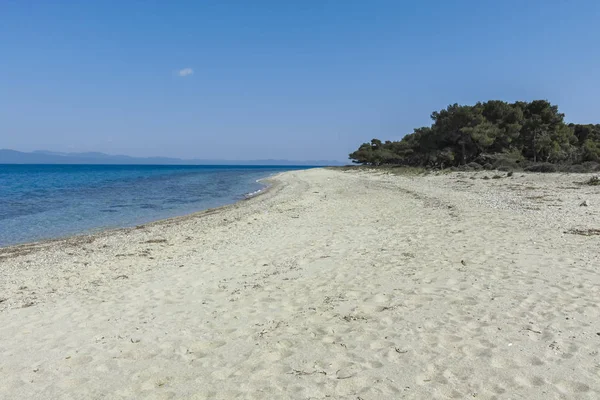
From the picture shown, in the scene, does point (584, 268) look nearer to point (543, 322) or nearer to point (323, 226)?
point (543, 322)

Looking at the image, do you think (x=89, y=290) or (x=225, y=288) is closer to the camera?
(x=225, y=288)

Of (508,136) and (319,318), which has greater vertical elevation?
(508,136)

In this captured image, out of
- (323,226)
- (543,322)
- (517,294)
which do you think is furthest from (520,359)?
(323,226)

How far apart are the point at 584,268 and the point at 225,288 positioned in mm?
6793

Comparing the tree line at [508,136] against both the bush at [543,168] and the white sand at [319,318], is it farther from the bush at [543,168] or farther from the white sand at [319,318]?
the white sand at [319,318]

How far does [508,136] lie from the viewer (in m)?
44.9

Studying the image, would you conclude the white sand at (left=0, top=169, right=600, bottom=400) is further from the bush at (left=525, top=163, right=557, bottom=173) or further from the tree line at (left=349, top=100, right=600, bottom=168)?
the tree line at (left=349, top=100, right=600, bottom=168)

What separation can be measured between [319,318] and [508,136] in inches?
1842

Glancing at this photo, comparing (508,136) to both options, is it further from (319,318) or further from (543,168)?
(319,318)

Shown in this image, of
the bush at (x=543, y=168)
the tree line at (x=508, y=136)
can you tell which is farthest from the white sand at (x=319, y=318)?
the tree line at (x=508, y=136)

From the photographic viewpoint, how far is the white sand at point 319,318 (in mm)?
4031

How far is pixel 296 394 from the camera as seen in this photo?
3.84 metres

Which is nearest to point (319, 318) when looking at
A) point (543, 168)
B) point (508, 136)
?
point (543, 168)

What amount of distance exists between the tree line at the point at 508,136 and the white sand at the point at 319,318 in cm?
3469
